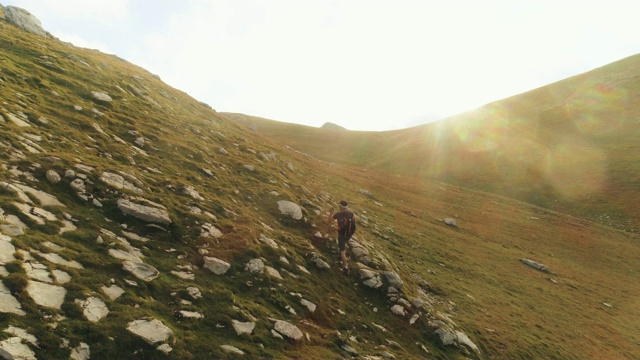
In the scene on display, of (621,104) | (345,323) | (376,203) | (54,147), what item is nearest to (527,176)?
(621,104)

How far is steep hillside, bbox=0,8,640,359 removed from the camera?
1052 cm

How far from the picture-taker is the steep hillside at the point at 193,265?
10516 mm

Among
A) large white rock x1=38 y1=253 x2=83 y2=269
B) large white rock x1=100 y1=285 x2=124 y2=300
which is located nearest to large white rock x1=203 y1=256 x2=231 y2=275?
large white rock x1=100 y1=285 x2=124 y2=300

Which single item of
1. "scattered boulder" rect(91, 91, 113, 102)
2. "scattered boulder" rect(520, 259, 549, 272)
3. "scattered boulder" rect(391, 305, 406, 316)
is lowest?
"scattered boulder" rect(520, 259, 549, 272)

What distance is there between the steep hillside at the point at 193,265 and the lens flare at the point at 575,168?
54.4 m

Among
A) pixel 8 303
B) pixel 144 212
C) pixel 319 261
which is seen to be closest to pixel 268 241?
pixel 319 261

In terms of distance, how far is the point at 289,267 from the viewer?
18578 mm

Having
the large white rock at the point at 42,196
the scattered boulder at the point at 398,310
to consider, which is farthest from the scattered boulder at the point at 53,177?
the scattered boulder at the point at 398,310

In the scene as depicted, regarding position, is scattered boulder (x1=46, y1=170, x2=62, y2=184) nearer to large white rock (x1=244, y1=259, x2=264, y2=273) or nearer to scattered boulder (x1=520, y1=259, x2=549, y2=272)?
large white rock (x1=244, y1=259, x2=264, y2=273)

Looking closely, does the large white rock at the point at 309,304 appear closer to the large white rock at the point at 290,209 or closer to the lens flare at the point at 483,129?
the large white rock at the point at 290,209

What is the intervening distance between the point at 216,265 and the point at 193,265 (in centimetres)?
100

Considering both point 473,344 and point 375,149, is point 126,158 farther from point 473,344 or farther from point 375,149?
point 375,149

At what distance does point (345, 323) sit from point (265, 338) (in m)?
5.37

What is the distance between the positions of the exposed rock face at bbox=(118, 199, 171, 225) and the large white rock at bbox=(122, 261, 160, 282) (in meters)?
3.33
